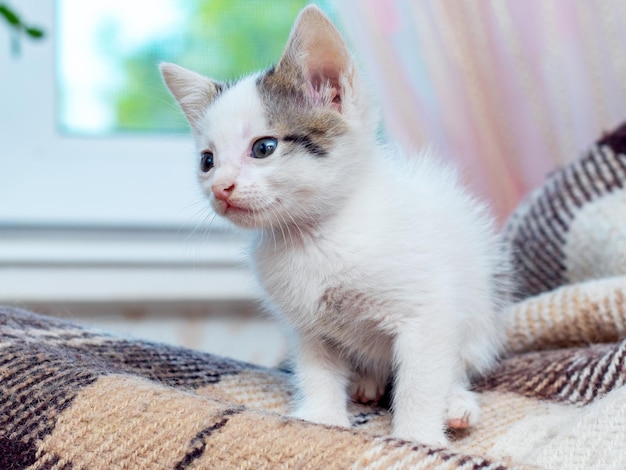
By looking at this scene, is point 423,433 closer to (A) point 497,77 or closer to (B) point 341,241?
(B) point 341,241

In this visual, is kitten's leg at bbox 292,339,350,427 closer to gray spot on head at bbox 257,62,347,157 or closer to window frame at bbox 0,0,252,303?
gray spot on head at bbox 257,62,347,157

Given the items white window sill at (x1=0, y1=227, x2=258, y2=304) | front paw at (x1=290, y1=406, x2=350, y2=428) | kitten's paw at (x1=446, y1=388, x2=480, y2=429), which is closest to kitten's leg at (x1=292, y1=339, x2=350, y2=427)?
front paw at (x1=290, y1=406, x2=350, y2=428)

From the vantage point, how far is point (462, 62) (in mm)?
1250

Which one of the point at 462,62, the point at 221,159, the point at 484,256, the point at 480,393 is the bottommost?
the point at 480,393

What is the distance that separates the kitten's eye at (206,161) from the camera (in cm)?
78

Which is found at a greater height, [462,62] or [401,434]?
[462,62]

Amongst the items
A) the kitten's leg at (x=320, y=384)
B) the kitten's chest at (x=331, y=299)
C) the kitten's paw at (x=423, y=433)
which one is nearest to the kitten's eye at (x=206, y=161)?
the kitten's chest at (x=331, y=299)

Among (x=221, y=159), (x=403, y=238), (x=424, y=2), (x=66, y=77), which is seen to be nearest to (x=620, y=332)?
(x=403, y=238)

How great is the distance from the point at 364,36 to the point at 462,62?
0.60ft

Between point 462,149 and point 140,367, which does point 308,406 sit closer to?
point 140,367

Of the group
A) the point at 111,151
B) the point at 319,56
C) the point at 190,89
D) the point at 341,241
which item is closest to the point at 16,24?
the point at 111,151

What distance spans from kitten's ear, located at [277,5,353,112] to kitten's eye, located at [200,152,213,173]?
13 centimetres

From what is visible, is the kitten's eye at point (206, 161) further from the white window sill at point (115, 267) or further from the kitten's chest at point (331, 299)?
the white window sill at point (115, 267)

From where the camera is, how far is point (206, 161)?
30.9 inches
